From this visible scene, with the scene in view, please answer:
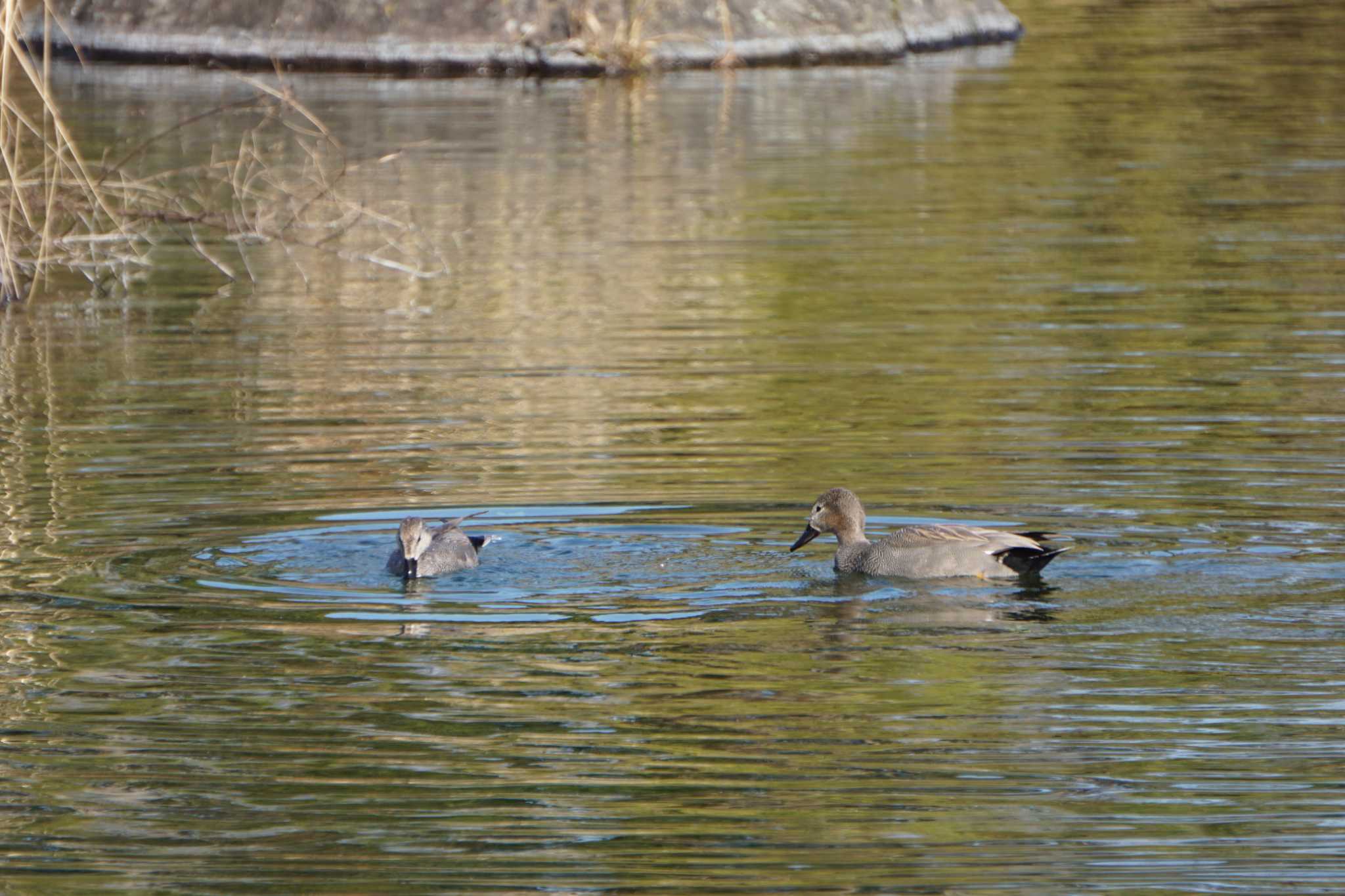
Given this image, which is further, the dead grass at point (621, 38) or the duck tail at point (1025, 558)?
the dead grass at point (621, 38)

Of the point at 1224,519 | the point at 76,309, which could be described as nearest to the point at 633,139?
the point at 76,309

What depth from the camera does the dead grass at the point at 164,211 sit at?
51.2 ft

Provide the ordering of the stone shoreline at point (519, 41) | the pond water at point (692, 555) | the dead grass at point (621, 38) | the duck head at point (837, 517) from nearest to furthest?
the pond water at point (692, 555)
the duck head at point (837, 517)
the dead grass at point (621, 38)
the stone shoreline at point (519, 41)

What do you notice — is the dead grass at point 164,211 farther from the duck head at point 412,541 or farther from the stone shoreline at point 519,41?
the stone shoreline at point 519,41

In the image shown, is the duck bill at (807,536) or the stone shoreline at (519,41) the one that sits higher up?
the stone shoreline at (519,41)

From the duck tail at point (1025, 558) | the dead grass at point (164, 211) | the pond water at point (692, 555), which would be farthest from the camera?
the dead grass at point (164, 211)

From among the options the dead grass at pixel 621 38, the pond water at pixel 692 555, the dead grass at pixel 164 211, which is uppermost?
the dead grass at pixel 621 38

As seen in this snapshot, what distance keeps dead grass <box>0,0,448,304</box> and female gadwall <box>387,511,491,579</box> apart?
13.4 ft

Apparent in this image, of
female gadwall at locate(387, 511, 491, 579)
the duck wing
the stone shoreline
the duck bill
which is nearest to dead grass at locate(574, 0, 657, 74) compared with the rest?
the stone shoreline

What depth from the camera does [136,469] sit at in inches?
499

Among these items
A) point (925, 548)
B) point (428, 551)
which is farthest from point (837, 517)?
point (428, 551)

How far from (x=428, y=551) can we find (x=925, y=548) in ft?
7.01

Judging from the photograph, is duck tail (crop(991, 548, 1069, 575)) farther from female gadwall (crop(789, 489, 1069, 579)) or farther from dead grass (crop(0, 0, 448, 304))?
dead grass (crop(0, 0, 448, 304))

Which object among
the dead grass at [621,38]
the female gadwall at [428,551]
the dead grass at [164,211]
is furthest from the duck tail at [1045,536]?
the dead grass at [621,38]
